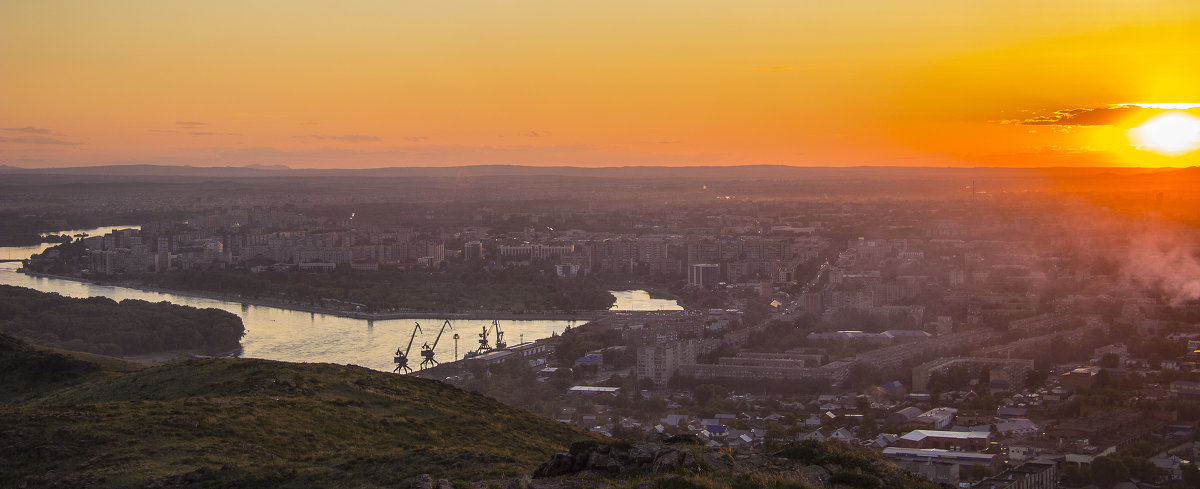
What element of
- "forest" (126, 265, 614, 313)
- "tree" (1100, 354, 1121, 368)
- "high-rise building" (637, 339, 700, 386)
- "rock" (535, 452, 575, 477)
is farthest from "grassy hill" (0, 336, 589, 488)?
"forest" (126, 265, 614, 313)

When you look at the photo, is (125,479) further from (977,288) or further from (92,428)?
(977,288)

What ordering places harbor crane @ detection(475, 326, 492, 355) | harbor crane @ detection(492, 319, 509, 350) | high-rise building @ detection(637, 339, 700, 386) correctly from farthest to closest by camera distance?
harbor crane @ detection(492, 319, 509, 350)
harbor crane @ detection(475, 326, 492, 355)
high-rise building @ detection(637, 339, 700, 386)

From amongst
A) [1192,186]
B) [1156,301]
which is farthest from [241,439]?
[1192,186]

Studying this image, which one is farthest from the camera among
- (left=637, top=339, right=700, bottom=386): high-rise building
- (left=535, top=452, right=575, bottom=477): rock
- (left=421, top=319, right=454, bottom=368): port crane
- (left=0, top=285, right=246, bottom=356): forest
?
(left=0, top=285, right=246, bottom=356): forest

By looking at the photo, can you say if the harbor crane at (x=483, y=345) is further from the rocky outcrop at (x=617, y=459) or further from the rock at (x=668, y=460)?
the rock at (x=668, y=460)

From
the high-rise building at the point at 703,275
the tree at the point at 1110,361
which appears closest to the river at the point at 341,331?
the high-rise building at the point at 703,275

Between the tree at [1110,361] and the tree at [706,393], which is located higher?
the tree at [1110,361]

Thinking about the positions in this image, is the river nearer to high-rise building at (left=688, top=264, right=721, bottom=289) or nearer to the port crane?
the port crane
